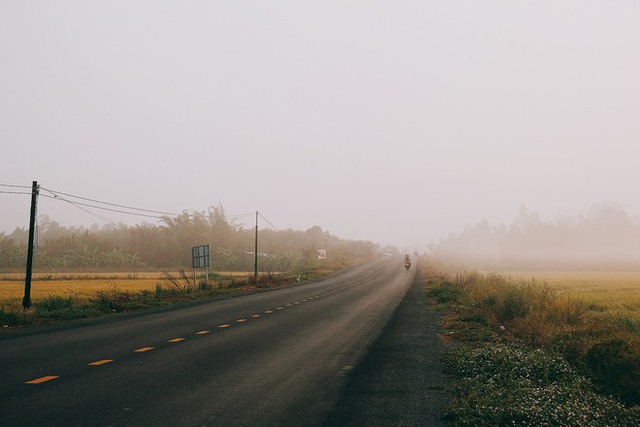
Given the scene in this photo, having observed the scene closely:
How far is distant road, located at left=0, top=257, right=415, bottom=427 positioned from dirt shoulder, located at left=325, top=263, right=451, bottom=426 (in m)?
0.29

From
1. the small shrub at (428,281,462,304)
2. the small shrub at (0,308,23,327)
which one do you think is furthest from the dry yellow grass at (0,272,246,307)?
the small shrub at (428,281,462,304)

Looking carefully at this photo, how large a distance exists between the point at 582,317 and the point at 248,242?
82.6m

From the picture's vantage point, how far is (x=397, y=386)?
6.92m

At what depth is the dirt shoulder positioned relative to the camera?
5398 mm


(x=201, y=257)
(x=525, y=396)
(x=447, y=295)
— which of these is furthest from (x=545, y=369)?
(x=201, y=257)

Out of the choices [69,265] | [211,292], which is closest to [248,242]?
[69,265]

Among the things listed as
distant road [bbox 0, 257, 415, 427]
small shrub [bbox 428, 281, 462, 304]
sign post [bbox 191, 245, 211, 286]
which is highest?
sign post [bbox 191, 245, 211, 286]

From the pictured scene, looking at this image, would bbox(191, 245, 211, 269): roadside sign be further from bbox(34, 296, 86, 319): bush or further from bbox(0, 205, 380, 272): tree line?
bbox(0, 205, 380, 272): tree line

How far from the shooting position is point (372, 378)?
740 cm

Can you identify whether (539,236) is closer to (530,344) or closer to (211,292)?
(211,292)

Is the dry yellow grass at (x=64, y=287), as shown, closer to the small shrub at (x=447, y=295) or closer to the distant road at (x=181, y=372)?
the distant road at (x=181, y=372)

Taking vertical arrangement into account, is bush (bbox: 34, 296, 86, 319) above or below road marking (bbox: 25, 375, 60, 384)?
below

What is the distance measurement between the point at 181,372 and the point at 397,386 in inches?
142

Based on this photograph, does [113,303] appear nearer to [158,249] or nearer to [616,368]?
[616,368]
